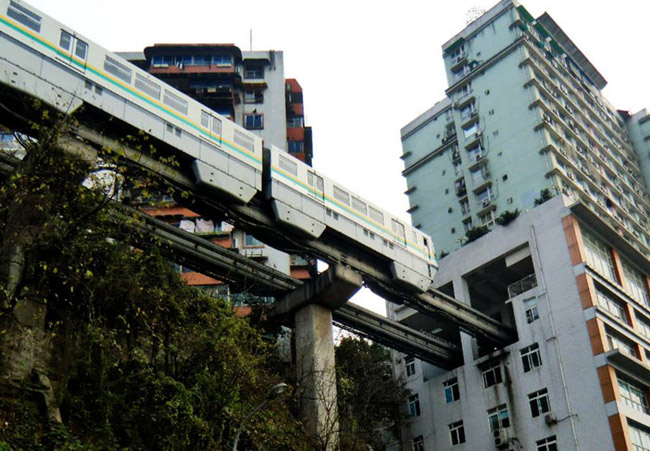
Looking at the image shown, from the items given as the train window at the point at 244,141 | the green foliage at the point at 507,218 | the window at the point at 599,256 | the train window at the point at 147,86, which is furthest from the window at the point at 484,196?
the train window at the point at 147,86

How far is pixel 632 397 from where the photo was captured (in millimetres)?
37656

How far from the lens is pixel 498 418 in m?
39.9

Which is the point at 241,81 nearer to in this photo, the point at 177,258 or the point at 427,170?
the point at 427,170

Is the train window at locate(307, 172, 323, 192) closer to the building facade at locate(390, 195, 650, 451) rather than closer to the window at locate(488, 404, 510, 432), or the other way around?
the building facade at locate(390, 195, 650, 451)

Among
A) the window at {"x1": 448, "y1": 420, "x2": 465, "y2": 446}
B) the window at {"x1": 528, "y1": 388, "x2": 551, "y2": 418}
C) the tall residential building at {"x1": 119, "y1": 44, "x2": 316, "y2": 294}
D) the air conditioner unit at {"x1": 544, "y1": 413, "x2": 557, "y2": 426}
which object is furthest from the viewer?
the tall residential building at {"x1": 119, "y1": 44, "x2": 316, "y2": 294}

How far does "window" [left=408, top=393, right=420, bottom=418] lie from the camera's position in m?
45.2

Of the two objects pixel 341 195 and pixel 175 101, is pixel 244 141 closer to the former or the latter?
pixel 175 101

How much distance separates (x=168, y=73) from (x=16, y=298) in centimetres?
4542

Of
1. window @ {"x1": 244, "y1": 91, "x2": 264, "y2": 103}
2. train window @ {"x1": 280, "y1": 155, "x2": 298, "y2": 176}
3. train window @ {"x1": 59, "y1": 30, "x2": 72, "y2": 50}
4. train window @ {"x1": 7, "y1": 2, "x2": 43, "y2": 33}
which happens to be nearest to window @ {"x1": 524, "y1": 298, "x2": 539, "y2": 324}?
train window @ {"x1": 280, "y1": 155, "x2": 298, "y2": 176}

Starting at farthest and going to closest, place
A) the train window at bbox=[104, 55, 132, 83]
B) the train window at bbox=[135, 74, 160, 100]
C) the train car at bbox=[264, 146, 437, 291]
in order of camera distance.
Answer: the train car at bbox=[264, 146, 437, 291] < the train window at bbox=[135, 74, 160, 100] < the train window at bbox=[104, 55, 132, 83]

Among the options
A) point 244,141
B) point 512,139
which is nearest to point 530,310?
point 512,139

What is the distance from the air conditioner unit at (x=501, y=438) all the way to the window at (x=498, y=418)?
35cm

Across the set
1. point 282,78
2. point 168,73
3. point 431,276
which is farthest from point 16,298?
point 282,78

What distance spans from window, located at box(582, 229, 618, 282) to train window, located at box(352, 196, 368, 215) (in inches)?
542
